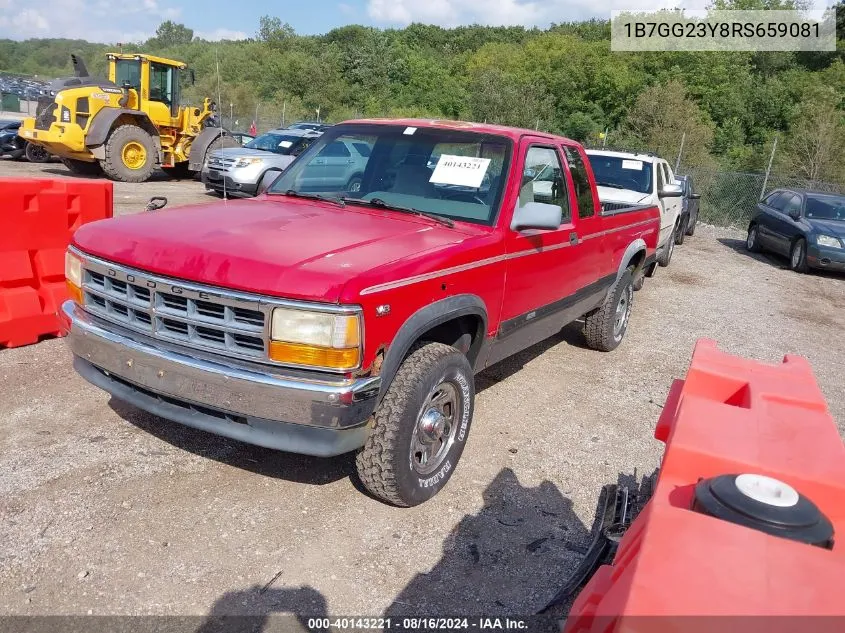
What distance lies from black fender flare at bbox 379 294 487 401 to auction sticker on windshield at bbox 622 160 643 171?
7475 mm

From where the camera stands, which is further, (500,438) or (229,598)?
(500,438)

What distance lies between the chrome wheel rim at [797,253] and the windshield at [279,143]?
1041 centimetres

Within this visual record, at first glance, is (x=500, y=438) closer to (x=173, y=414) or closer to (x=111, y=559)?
(x=173, y=414)

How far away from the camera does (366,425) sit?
3.09 m

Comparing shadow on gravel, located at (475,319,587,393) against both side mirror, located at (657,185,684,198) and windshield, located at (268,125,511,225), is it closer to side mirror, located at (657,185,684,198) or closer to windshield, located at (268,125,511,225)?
windshield, located at (268,125,511,225)

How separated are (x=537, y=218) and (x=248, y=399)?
2.00 metres

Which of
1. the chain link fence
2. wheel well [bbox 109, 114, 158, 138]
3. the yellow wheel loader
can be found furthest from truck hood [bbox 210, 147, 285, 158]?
the chain link fence

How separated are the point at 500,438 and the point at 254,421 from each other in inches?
76.7

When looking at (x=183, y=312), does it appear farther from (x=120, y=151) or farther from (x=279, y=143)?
(x=120, y=151)

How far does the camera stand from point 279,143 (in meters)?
15.5

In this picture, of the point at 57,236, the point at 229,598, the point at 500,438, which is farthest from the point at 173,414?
the point at 57,236

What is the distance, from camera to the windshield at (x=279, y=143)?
15.1 m

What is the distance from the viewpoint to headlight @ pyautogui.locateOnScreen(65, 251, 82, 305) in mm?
3537

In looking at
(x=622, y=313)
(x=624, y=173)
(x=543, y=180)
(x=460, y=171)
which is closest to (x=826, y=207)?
(x=624, y=173)
